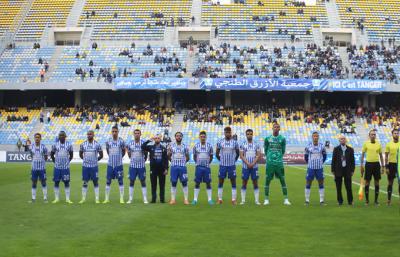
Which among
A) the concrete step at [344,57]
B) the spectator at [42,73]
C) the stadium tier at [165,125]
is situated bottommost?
the stadium tier at [165,125]

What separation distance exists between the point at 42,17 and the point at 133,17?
9404 millimetres

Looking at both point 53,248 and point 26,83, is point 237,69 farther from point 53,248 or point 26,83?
point 53,248

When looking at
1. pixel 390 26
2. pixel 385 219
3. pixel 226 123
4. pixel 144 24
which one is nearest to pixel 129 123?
pixel 226 123

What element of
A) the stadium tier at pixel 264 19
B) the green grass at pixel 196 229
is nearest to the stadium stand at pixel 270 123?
the stadium tier at pixel 264 19

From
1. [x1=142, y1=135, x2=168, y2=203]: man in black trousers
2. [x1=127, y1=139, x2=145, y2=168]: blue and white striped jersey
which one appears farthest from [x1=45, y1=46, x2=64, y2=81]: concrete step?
[x1=142, y1=135, x2=168, y2=203]: man in black trousers

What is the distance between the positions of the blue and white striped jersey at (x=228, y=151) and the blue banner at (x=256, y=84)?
127ft

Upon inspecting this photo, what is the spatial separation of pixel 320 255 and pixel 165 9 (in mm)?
60088

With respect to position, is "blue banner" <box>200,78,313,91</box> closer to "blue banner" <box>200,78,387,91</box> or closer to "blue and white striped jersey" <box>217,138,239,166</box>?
"blue banner" <box>200,78,387,91</box>

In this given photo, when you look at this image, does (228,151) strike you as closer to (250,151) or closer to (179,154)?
(250,151)

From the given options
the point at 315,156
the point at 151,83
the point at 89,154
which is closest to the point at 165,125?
the point at 151,83

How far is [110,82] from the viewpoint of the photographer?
58531mm

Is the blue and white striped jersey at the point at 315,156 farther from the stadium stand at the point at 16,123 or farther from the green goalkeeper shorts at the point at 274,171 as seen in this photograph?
the stadium stand at the point at 16,123

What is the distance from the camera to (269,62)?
60938 mm

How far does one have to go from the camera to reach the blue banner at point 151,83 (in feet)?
188
